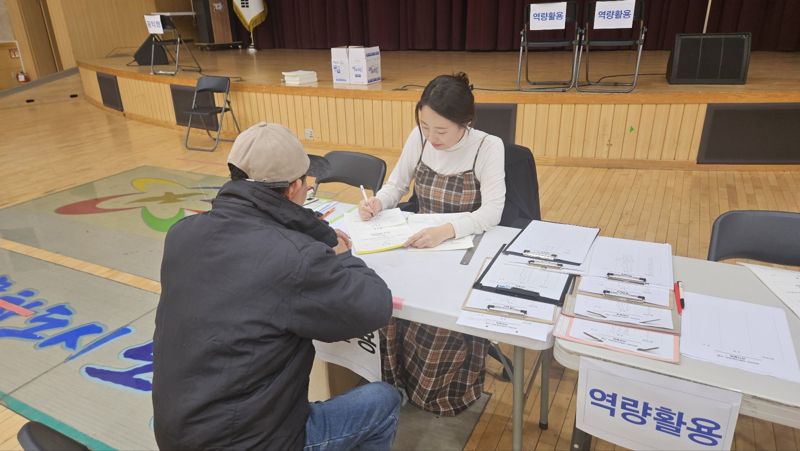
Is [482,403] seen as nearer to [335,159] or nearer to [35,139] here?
[335,159]

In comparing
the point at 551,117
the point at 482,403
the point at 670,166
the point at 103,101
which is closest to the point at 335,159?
the point at 482,403

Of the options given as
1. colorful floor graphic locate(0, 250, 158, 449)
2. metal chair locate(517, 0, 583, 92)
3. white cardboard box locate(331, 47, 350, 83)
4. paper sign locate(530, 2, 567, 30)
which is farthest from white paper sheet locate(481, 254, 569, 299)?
white cardboard box locate(331, 47, 350, 83)

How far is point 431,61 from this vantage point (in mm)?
7703

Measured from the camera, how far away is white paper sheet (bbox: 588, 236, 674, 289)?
4.75ft

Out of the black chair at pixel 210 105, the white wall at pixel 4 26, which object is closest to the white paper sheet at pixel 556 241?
the black chair at pixel 210 105

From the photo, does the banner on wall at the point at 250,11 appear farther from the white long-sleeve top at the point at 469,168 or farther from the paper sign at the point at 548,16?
the white long-sleeve top at the point at 469,168

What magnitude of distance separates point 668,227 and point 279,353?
3224 millimetres

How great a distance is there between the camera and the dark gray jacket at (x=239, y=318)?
1029 millimetres

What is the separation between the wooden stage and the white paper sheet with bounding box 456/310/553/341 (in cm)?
382

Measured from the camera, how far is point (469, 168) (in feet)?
6.59

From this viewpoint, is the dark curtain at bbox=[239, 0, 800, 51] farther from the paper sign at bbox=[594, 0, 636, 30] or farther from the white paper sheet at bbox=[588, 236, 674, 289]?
the white paper sheet at bbox=[588, 236, 674, 289]

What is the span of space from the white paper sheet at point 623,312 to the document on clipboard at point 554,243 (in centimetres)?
21

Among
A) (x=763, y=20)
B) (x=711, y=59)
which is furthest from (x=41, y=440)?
(x=763, y=20)

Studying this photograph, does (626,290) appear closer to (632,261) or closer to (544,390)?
(632,261)
